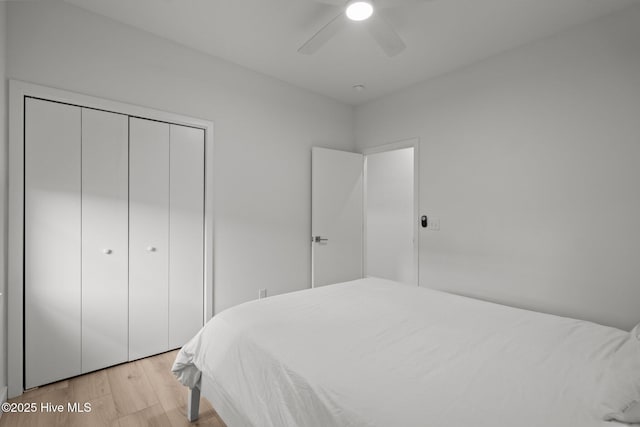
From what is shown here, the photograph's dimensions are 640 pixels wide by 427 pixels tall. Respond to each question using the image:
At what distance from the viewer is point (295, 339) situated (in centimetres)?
138

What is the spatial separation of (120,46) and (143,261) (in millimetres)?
1659

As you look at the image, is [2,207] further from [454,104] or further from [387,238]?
[387,238]

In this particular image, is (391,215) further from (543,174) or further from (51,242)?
(51,242)

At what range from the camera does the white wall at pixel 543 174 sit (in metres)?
2.09

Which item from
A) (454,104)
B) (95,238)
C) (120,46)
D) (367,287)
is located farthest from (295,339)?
(454,104)

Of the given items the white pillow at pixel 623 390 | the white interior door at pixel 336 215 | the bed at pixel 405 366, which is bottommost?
the bed at pixel 405 366

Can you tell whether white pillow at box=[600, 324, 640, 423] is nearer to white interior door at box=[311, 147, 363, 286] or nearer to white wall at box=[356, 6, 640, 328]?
white wall at box=[356, 6, 640, 328]

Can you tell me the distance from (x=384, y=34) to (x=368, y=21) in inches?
5.6

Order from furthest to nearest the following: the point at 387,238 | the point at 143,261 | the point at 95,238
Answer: the point at 387,238
the point at 143,261
the point at 95,238

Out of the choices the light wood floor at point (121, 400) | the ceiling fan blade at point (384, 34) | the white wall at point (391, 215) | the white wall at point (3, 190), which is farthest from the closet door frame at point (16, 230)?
the white wall at point (391, 215)

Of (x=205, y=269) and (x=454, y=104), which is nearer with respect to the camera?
(x=205, y=269)

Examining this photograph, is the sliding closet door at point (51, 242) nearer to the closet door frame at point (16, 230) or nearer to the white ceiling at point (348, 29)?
the closet door frame at point (16, 230)

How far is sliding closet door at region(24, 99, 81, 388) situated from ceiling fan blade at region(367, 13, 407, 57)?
2.10 metres

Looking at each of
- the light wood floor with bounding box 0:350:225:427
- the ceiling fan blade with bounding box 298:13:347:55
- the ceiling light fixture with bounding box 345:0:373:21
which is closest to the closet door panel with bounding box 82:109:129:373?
the light wood floor with bounding box 0:350:225:427
